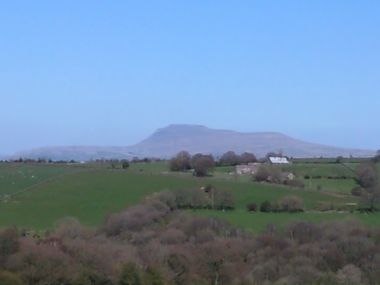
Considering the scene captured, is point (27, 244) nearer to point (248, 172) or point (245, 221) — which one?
point (245, 221)

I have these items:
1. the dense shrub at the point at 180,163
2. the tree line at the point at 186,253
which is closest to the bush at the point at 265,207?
the tree line at the point at 186,253

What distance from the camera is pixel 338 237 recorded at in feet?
159

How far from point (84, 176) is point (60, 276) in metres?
36.4

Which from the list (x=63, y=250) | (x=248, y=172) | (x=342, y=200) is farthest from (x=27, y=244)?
(x=248, y=172)

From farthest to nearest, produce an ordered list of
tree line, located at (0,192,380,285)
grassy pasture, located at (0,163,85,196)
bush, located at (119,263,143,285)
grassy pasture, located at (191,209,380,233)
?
grassy pasture, located at (0,163,85,196)
grassy pasture, located at (191,209,380,233)
tree line, located at (0,192,380,285)
bush, located at (119,263,143,285)

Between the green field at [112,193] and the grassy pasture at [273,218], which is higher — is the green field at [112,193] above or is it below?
above

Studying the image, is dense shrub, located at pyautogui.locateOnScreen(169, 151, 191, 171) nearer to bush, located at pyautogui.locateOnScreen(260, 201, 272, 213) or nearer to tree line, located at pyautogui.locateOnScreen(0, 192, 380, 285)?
bush, located at pyautogui.locateOnScreen(260, 201, 272, 213)

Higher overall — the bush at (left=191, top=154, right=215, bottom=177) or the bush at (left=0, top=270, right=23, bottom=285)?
the bush at (left=191, top=154, right=215, bottom=177)

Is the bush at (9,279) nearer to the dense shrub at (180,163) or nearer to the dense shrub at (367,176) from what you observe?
the dense shrub at (367,176)

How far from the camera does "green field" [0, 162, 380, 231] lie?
58.0 m

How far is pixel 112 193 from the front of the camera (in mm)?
67438

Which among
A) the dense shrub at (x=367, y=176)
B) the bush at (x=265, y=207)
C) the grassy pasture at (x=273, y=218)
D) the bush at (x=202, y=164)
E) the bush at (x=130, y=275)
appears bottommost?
the bush at (x=130, y=275)

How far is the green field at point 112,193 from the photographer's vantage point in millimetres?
57969

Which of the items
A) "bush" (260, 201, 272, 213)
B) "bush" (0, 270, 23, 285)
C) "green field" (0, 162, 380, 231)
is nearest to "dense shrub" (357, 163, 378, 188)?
"green field" (0, 162, 380, 231)
